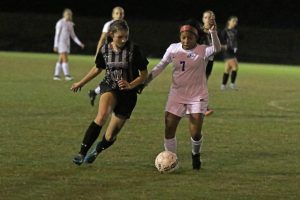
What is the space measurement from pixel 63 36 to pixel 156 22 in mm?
26227

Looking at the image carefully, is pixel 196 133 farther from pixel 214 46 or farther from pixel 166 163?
pixel 214 46

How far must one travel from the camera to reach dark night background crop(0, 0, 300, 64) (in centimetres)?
4944

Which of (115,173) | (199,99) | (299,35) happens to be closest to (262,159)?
(199,99)

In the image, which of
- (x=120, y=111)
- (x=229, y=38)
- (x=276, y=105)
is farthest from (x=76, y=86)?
(x=229, y=38)

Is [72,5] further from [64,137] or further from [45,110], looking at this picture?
[64,137]

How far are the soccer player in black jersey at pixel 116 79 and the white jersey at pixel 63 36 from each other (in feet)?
54.6

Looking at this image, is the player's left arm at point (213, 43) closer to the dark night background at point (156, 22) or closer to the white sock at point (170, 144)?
the white sock at point (170, 144)

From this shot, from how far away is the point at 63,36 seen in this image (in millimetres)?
26406

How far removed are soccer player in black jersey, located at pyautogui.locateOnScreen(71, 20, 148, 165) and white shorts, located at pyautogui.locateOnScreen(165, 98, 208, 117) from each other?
1.46 ft

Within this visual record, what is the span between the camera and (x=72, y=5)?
2200 inches

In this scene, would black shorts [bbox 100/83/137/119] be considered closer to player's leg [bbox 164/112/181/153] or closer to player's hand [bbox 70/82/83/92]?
player's hand [bbox 70/82/83/92]

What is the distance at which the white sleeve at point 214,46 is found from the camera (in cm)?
920

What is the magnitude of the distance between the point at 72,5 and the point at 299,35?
15.9 m

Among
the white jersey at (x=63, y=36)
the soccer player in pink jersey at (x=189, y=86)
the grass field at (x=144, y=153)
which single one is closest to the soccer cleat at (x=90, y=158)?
the grass field at (x=144, y=153)
